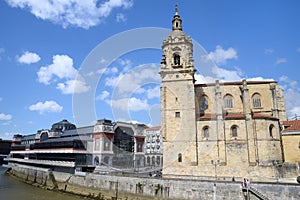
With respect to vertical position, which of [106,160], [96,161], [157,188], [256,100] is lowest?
[157,188]

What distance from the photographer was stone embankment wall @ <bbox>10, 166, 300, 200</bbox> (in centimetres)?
2031

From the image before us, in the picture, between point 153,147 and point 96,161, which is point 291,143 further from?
point 153,147

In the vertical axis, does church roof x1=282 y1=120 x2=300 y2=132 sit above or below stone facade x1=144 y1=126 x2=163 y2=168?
above

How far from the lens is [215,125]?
33.2 metres

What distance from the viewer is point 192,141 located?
33.1m

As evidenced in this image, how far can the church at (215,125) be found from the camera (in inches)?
1210

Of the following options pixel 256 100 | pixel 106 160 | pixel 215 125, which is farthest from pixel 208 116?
pixel 106 160

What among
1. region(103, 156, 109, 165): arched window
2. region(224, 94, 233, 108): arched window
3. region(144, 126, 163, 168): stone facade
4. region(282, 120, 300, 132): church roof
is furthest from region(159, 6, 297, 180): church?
region(144, 126, 163, 168): stone facade

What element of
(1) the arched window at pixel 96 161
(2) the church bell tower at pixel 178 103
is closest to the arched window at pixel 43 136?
(1) the arched window at pixel 96 161

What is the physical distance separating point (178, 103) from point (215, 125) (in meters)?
6.40

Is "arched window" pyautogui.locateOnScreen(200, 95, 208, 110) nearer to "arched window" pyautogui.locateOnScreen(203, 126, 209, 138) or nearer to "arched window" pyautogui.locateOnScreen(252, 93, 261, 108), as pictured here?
"arched window" pyautogui.locateOnScreen(203, 126, 209, 138)

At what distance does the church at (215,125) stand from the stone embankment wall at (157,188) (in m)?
7.75

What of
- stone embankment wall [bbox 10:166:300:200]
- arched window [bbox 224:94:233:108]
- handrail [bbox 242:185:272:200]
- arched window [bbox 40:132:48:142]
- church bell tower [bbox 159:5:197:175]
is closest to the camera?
handrail [bbox 242:185:272:200]

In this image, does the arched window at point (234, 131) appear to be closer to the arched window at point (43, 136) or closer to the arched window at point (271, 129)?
the arched window at point (271, 129)
